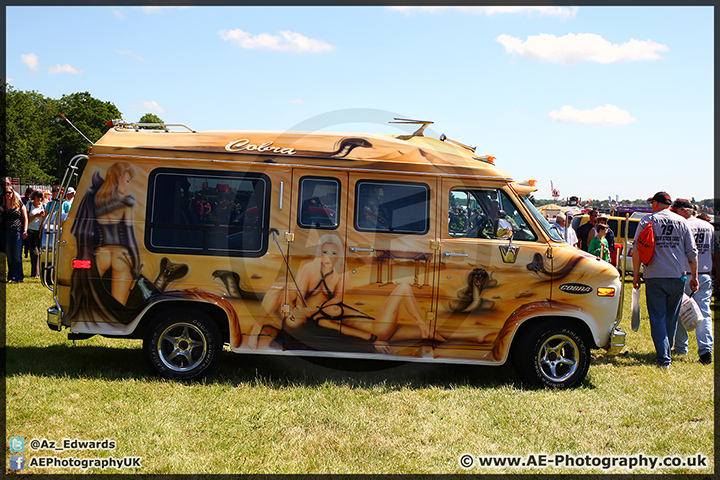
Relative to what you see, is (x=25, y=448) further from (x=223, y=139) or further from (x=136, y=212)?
(x=223, y=139)

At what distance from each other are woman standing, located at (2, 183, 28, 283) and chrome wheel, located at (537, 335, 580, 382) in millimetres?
10525

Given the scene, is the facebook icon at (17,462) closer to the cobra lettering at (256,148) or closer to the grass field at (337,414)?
the grass field at (337,414)

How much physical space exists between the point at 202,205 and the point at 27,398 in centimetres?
255

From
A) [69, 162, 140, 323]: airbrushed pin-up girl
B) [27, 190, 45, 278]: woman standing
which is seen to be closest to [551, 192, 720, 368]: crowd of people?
[69, 162, 140, 323]: airbrushed pin-up girl

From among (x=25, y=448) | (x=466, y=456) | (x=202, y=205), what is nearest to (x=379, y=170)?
(x=202, y=205)

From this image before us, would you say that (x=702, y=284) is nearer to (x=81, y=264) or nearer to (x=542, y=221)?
(x=542, y=221)

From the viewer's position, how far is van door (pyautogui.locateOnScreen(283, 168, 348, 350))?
21.3 ft

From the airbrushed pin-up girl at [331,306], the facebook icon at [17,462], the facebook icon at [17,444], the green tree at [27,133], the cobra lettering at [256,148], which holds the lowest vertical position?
the facebook icon at [17,462]

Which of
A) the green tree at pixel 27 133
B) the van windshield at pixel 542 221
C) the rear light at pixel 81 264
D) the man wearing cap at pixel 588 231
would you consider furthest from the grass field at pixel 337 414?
the green tree at pixel 27 133

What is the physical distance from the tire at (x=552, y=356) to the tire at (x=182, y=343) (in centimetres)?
336

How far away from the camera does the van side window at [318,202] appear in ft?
21.4

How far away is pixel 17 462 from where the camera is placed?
4586mm

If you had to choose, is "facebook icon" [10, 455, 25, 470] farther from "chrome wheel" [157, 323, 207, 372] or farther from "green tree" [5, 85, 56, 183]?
"green tree" [5, 85, 56, 183]

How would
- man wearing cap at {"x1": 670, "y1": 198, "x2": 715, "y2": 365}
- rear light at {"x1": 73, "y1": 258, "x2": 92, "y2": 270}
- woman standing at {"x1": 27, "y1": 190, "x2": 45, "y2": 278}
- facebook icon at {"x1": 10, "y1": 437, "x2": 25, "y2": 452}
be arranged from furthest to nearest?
1. woman standing at {"x1": 27, "y1": 190, "x2": 45, "y2": 278}
2. man wearing cap at {"x1": 670, "y1": 198, "x2": 715, "y2": 365}
3. rear light at {"x1": 73, "y1": 258, "x2": 92, "y2": 270}
4. facebook icon at {"x1": 10, "y1": 437, "x2": 25, "y2": 452}
